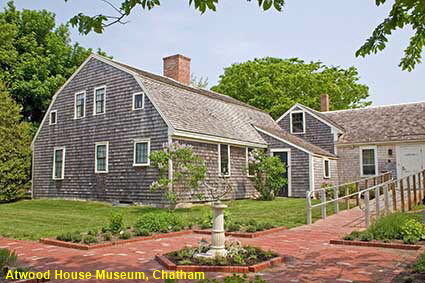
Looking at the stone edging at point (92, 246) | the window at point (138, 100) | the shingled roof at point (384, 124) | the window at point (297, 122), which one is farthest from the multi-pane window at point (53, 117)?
the shingled roof at point (384, 124)

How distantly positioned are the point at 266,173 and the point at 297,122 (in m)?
6.97

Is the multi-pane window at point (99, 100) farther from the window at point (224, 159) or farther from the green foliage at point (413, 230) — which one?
the green foliage at point (413, 230)

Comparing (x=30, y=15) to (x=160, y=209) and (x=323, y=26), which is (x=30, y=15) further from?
(x=323, y=26)

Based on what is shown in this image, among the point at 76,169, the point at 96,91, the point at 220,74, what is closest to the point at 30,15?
the point at 96,91

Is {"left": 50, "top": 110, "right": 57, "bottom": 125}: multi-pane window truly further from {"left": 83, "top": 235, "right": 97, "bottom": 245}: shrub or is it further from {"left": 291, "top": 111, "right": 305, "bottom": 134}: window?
{"left": 83, "top": 235, "right": 97, "bottom": 245}: shrub

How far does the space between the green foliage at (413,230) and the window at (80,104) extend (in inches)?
651

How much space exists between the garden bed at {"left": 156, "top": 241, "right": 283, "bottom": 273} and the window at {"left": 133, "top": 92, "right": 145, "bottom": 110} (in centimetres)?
1156

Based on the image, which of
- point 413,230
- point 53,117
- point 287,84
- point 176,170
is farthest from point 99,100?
point 287,84

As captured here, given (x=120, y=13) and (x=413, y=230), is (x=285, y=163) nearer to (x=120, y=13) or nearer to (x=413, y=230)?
(x=413, y=230)

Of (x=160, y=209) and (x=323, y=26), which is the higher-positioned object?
(x=323, y=26)

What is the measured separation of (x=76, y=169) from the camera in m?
19.9

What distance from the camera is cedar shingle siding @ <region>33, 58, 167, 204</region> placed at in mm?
17188

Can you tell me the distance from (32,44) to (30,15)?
8.43ft

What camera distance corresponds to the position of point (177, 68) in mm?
23766
